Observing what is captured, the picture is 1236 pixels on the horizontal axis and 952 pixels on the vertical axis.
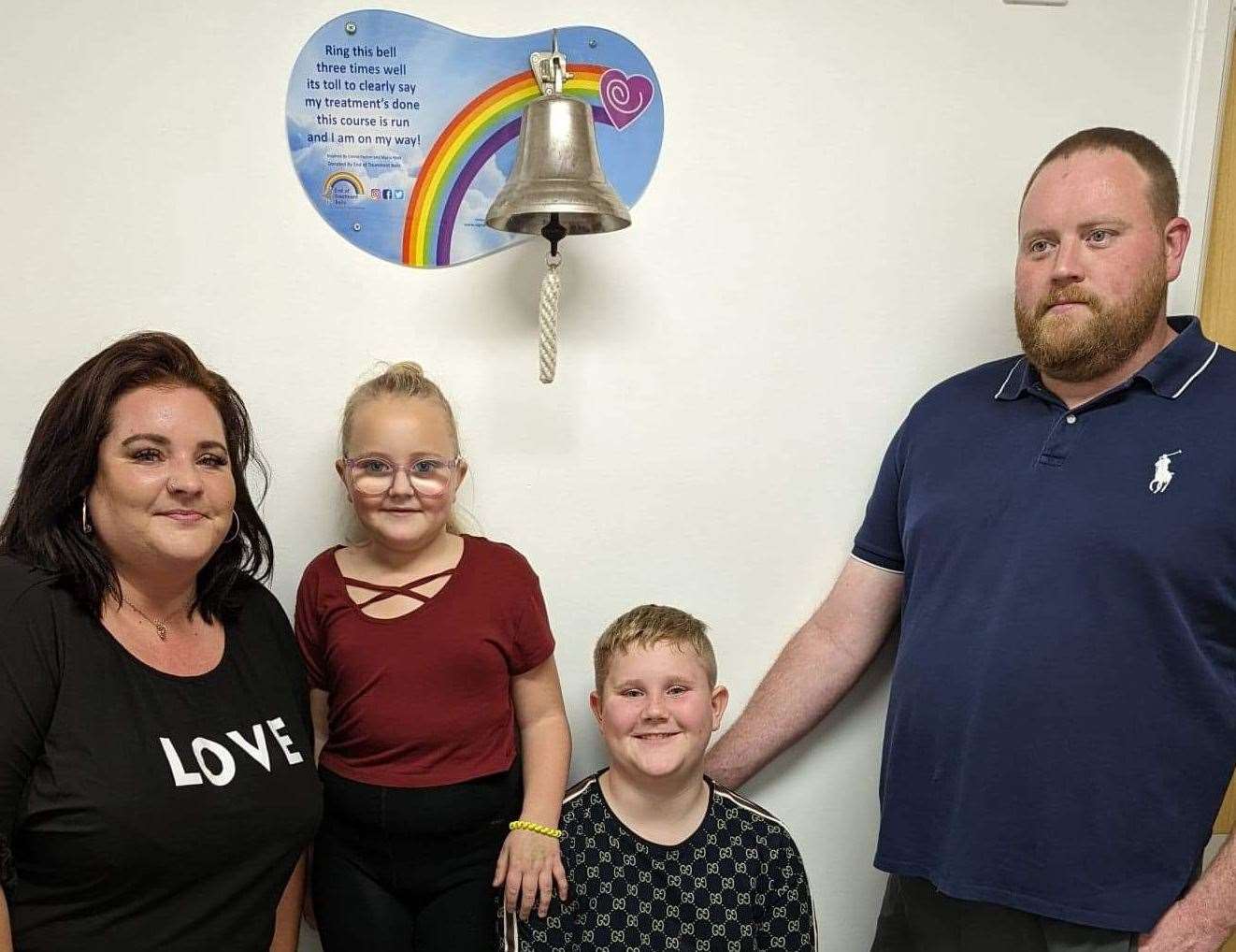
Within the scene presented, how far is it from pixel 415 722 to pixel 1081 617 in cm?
104

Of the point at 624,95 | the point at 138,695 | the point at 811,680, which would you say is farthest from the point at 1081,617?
the point at 138,695

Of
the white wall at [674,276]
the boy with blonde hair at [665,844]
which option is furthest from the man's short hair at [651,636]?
the white wall at [674,276]

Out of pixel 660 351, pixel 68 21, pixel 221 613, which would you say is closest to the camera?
pixel 221 613

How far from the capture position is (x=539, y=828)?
5.41ft

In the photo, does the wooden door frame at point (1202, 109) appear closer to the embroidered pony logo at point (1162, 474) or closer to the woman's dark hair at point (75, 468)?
the embroidered pony logo at point (1162, 474)

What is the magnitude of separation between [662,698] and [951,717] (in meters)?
0.46

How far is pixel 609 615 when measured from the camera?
1969mm

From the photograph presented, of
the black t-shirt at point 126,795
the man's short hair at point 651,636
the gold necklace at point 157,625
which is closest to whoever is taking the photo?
the black t-shirt at point 126,795

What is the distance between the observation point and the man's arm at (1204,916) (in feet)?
4.79

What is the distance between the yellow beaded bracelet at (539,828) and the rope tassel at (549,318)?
74cm

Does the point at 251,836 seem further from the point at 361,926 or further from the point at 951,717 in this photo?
the point at 951,717

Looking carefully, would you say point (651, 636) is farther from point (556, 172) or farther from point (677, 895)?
point (556, 172)

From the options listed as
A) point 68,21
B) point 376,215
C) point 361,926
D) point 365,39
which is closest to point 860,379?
point 376,215

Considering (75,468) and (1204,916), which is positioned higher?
(75,468)
